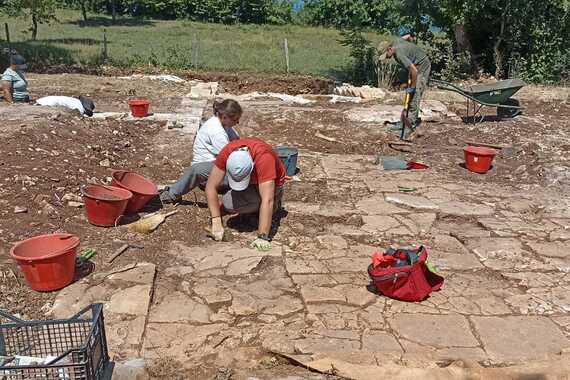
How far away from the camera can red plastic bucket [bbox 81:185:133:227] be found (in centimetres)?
506

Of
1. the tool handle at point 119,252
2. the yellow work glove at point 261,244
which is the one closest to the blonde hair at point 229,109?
the yellow work glove at point 261,244

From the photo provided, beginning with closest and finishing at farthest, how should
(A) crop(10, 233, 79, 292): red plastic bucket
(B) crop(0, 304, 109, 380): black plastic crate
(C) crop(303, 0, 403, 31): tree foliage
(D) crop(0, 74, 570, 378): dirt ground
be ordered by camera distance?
(B) crop(0, 304, 109, 380): black plastic crate → (A) crop(10, 233, 79, 292): red plastic bucket → (D) crop(0, 74, 570, 378): dirt ground → (C) crop(303, 0, 403, 31): tree foliage

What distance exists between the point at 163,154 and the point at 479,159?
4.20 m

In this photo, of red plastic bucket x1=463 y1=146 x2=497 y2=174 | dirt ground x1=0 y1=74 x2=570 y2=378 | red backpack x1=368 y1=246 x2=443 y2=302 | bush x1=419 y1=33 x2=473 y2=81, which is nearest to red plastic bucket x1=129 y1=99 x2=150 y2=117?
dirt ground x1=0 y1=74 x2=570 y2=378

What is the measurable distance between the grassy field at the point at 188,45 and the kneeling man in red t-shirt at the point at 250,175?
1216 centimetres

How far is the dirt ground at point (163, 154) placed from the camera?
5023 mm

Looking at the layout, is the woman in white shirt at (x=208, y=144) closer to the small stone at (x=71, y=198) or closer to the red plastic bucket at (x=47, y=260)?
the small stone at (x=71, y=198)

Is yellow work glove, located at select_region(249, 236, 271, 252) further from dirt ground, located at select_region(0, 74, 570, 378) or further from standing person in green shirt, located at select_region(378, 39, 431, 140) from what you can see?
standing person in green shirt, located at select_region(378, 39, 431, 140)

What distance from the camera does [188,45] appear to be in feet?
75.9

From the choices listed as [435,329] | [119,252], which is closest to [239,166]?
[119,252]

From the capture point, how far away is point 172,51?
1728 centimetres

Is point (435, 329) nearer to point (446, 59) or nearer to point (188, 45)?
point (446, 59)

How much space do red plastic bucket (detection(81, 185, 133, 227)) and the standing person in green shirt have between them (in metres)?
5.07

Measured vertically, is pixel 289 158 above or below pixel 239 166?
below
